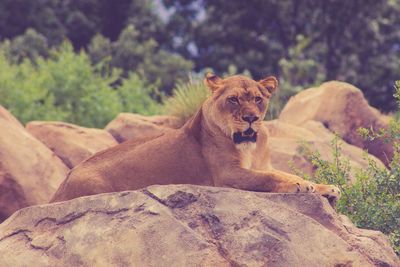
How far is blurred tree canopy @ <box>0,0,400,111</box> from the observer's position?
1201 inches

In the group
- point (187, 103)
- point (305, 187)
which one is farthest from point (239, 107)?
point (187, 103)

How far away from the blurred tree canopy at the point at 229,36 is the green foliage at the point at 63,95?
490 centimetres

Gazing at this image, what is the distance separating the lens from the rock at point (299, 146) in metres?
12.8

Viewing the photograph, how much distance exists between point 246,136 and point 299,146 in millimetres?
4510

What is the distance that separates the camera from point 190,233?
6.70 m

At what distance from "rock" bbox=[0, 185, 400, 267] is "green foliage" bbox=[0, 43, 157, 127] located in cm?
1428

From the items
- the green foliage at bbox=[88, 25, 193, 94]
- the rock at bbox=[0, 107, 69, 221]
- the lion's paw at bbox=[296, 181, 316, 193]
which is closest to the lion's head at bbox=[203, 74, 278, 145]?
the lion's paw at bbox=[296, 181, 316, 193]

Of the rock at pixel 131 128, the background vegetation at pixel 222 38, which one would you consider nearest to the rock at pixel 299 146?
the rock at pixel 131 128

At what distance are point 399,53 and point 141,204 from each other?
83.2 feet

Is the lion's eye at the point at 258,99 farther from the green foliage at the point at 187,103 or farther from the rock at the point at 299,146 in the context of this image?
the green foliage at the point at 187,103

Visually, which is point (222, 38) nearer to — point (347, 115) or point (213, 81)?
point (347, 115)

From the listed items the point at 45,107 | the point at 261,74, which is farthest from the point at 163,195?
the point at 261,74

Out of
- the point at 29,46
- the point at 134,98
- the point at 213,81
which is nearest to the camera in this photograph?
the point at 213,81

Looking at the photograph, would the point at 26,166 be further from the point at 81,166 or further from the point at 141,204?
the point at 141,204
